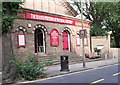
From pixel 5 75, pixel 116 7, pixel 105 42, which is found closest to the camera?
pixel 5 75

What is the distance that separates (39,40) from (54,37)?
1716mm

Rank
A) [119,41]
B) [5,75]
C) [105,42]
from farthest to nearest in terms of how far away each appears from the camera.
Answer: [119,41] → [105,42] → [5,75]

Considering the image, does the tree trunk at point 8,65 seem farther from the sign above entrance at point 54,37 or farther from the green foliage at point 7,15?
the sign above entrance at point 54,37

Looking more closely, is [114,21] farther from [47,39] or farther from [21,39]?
[21,39]

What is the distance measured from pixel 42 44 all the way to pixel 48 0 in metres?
6.16

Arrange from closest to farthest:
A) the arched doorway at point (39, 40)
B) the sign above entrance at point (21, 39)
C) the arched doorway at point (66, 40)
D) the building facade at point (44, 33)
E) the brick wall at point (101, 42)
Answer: the sign above entrance at point (21, 39) → the building facade at point (44, 33) → the arched doorway at point (39, 40) → the arched doorway at point (66, 40) → the brick wall at point (101, 42)

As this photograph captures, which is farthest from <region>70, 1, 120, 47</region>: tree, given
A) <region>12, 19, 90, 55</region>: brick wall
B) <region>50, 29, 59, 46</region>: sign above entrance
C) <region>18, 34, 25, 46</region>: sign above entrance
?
<region>18, 34, 25, 46</region>: sign above entrance

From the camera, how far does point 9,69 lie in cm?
867

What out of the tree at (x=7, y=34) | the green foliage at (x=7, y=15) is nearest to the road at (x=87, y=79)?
the tree at (x=7, y=34)

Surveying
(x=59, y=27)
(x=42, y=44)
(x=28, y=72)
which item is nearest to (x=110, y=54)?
(x=59, y=27)

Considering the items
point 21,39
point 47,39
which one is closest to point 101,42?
point 47,39

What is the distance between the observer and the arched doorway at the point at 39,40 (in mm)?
16875

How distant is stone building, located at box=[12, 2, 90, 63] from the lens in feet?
47.9

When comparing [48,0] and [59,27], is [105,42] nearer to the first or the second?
[59,27]
